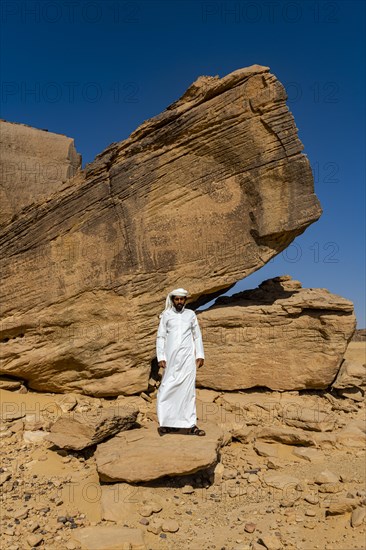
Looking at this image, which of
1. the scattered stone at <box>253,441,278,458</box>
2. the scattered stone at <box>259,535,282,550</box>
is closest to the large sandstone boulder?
the scattered stone at <box>253,441,278,458</box>

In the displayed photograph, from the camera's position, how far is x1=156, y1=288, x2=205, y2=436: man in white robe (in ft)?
19.6

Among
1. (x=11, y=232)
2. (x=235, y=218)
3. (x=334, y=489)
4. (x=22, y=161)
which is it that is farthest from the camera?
(x=22, y=161)

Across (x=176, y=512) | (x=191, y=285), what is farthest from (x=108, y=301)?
(x=176, y=512)

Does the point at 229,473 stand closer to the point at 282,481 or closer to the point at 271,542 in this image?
the point at 282,481

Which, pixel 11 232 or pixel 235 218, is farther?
pixel 11 232

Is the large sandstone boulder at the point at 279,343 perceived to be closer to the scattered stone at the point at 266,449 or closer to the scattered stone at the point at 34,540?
the scattered stone at the point at 266,449

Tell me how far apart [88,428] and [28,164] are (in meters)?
6.82

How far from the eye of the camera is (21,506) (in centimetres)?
468

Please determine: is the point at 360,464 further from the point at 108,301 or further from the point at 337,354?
the point at 108,301

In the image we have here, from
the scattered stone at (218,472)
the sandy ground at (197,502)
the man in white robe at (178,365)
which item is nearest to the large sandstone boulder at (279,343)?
the sandy ground at (197,502)

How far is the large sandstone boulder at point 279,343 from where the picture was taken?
7.98m

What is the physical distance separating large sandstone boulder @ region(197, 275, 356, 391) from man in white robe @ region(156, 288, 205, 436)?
1883 mm

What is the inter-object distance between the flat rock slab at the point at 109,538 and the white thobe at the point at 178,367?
1872 millimetres

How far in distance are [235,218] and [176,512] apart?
5.29 meters
